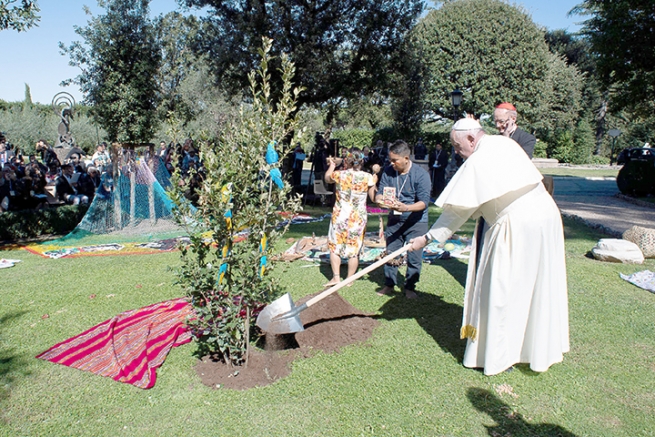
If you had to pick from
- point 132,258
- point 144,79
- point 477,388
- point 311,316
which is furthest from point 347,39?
point 477,388

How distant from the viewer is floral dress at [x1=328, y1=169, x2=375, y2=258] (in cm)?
597

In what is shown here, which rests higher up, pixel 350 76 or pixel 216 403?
pixel 350 76

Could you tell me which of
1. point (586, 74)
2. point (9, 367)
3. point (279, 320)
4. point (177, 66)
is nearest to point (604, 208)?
point (279, 320)

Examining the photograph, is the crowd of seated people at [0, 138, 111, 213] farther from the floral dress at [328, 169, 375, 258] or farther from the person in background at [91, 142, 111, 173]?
the floral dress at [328, 169, 375, 258]

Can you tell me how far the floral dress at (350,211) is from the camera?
19.6 feet

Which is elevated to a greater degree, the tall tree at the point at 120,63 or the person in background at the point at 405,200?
the tall tree at the point at 120,63

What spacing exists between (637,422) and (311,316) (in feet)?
9.46

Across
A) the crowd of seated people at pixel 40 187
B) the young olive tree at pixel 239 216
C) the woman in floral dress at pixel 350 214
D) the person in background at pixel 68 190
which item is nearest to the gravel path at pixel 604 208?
the woman in floral dress at pixel 350 214

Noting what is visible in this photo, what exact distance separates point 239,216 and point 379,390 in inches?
69.0

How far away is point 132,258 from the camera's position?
8266mm

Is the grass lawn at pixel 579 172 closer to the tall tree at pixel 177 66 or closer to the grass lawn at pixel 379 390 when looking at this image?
the tall tree at pixel 177 66

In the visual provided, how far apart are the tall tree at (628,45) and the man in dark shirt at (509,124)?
11.6 m

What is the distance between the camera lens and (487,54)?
32344 mm

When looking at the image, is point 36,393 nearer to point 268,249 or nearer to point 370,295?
point 268,249
